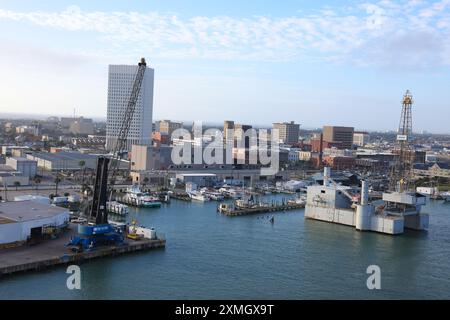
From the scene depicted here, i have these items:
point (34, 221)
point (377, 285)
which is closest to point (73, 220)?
point (34, 221)

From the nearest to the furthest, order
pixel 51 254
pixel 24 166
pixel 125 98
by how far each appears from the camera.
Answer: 1. pixel 51 254
2. pixel 24 166
3. pixel 125 98

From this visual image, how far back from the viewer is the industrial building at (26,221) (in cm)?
725

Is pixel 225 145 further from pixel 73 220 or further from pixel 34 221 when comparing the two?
pixel 34 221

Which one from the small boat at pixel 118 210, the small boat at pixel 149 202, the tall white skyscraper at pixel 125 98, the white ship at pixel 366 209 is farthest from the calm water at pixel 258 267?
the tall white skyscraper at pixel 125 98

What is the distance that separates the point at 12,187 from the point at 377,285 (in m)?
10.8

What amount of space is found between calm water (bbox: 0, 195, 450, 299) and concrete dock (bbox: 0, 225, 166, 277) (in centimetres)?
13

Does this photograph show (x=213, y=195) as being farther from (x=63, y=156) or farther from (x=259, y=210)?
(x=63, y=156)

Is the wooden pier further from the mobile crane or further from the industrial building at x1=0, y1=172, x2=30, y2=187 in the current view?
the mobile crane

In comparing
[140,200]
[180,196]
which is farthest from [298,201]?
[140,200]

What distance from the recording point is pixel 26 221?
7543mm

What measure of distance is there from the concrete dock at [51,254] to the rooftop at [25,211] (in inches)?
18.4

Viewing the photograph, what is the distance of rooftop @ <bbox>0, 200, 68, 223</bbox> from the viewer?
25.7 feet

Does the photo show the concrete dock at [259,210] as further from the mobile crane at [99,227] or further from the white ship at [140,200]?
the mobile crane at [99,227]

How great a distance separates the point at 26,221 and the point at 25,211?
1063 millimetres
